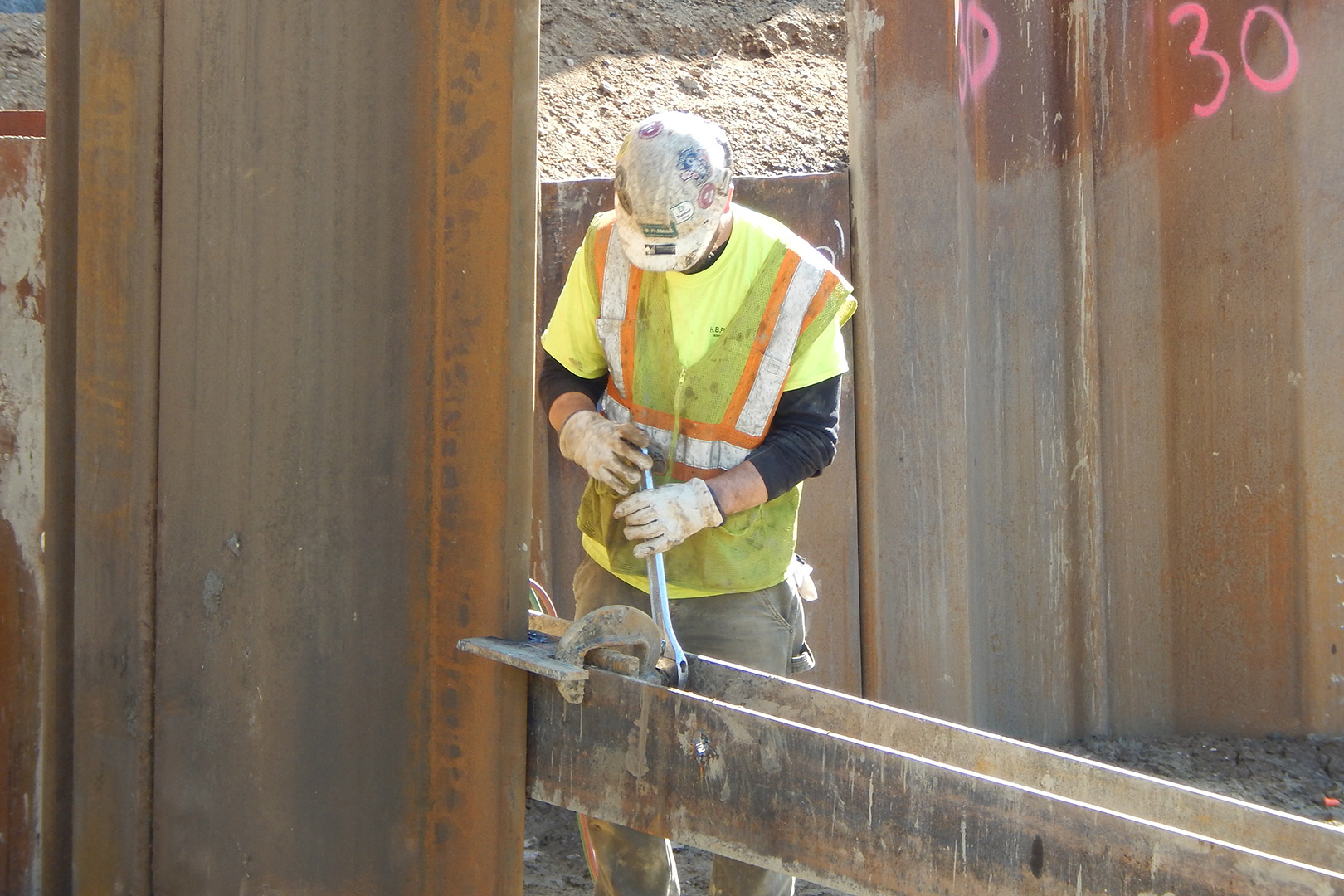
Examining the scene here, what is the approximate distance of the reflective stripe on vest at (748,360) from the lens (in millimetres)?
2809

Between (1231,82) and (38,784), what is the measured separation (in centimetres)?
426

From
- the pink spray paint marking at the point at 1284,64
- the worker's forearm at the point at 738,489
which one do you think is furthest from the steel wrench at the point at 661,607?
the pink spray paint marking at the point at 1284,64

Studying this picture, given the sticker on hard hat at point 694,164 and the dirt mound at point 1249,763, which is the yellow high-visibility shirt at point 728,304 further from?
the dirt mound at point 1249,763

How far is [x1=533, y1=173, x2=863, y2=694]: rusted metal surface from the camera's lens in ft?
13.1

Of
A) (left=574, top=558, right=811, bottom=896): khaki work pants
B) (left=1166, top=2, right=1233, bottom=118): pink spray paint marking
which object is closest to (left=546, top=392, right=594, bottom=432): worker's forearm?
(left=574, top=558, right=811, bottom=896): khaki work pants

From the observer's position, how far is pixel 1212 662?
4324mm

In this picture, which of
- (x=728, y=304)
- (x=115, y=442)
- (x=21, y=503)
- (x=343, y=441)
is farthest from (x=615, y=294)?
(x=21, y=503)

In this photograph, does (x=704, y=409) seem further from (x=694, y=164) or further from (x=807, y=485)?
(x=807, y=485)


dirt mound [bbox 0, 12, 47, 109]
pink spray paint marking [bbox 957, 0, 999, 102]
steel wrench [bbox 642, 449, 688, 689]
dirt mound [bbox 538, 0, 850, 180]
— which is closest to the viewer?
steel wrench [bbox 642, 449, 688, 689]

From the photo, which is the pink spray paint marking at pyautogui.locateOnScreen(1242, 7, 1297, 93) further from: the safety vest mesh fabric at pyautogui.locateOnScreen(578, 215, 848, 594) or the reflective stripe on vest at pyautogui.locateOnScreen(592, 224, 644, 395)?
the reflective stripe on vest at pyautogui.locateOnScreen(592, 224, 644, 395)

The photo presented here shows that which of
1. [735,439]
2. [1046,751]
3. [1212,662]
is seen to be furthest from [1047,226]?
[1046,751]

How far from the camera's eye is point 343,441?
2.11 metres

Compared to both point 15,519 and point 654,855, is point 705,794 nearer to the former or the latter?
point 654,855

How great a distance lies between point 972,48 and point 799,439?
6.75 ft
